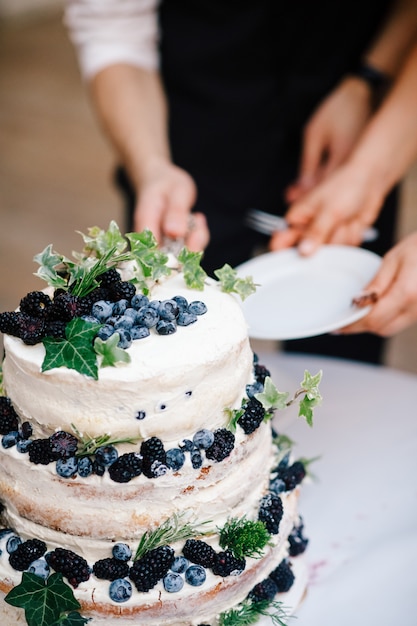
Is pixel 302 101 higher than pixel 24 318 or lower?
lower

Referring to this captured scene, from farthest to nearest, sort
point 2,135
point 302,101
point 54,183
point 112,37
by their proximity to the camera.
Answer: point 2,135, point 54,183, point 302,101, point 112,37

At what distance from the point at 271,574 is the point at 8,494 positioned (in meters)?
0.46

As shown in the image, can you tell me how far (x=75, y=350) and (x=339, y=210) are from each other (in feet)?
3.74

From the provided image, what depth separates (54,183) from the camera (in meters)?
5.02

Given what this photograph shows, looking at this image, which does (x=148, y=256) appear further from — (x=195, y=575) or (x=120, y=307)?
(x=195, y=575)

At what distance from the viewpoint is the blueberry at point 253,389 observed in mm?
1232

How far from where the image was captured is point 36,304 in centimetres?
113

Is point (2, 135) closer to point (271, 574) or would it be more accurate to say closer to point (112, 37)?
point (112, 37)

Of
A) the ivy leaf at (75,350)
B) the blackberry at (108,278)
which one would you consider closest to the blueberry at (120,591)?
A: the ivy leaf at (75,350)

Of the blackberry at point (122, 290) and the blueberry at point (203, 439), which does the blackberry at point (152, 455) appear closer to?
the blueberry at point (203, 439)

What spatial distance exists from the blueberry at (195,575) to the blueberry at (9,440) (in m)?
0.32

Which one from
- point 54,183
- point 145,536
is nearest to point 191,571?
point 145,536

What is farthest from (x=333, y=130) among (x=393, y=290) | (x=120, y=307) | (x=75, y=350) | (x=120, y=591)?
(x=120, y=591)

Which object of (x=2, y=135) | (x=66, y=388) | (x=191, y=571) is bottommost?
(x=2, y=135)
